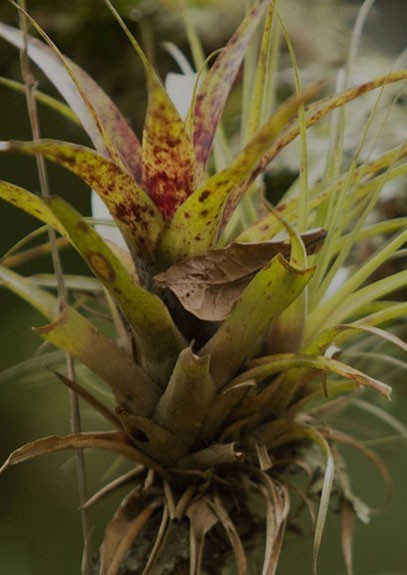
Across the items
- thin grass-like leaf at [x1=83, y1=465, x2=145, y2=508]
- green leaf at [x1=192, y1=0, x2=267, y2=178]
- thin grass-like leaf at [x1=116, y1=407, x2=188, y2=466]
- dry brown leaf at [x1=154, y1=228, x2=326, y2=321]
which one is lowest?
thin grass-like leaf at [x1=83, y1=465, x2=145, y2=508]

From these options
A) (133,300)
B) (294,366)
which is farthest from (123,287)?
(294,366)

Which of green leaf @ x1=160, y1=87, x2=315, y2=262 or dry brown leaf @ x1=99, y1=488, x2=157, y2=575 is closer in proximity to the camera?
green leaf @ x1=160, y1=87, x2=315, y2=262

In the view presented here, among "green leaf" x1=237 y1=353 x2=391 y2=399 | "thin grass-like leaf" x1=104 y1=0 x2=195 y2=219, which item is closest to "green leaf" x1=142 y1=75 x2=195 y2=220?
"thin grass-like leaf" x1=104 y1=0 x2=195 y2=219

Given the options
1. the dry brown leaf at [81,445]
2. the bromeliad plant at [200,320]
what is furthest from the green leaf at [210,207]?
the dry brown leaf at [81,445]

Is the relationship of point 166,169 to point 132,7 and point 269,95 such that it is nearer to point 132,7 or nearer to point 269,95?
point 269,95

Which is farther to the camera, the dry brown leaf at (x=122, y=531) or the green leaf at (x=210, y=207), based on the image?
the dry brown leaf at (x=122, y=531)

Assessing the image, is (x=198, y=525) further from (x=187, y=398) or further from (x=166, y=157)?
(x=166, y=157)

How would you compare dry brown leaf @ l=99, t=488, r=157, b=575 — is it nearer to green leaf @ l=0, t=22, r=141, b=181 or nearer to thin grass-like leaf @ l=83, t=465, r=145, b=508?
thin grass-like leaf @ l=83, t=465, r=145, b=508

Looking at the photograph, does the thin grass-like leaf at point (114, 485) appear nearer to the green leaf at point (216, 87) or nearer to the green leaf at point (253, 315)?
the green leaf at point (253, 315)

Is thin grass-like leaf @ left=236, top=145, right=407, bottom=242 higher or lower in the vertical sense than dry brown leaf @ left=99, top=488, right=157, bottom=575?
higher
